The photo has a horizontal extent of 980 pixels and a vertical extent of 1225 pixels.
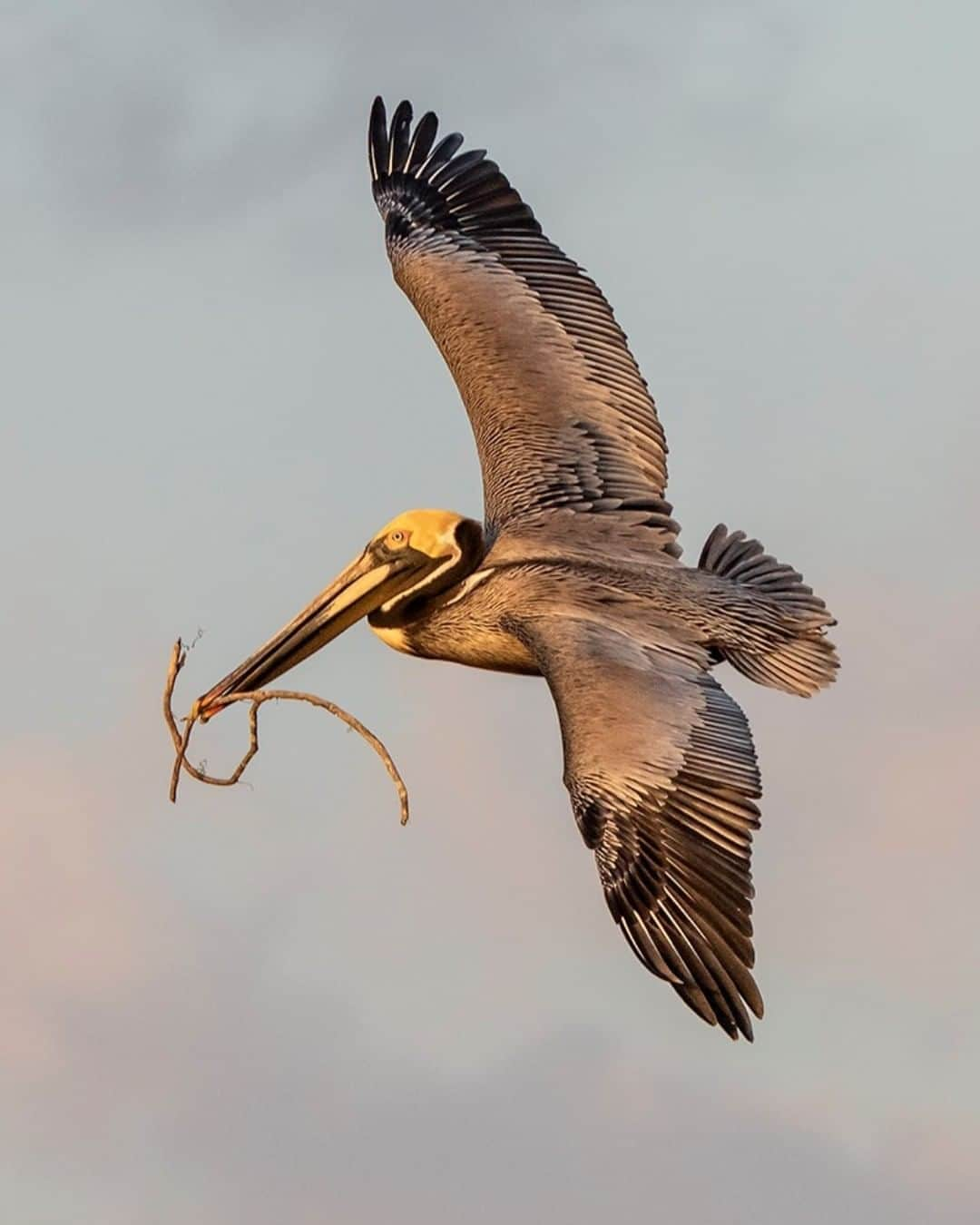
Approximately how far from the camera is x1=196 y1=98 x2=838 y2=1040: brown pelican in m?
15.1

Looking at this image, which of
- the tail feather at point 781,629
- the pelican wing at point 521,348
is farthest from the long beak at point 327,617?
the tail feather at point 781,629

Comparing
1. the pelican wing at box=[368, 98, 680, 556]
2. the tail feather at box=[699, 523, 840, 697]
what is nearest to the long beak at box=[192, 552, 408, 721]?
the pelican wing at box=[368, 98, 680, 556]

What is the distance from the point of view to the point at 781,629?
16.8 m

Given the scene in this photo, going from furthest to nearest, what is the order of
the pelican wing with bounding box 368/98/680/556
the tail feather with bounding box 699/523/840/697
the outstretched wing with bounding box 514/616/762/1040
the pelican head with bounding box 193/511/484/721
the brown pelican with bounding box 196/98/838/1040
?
the pelican wing with bounding box 368/98/680/556, the pelican head with bounding box 193/511/484/721, the tail feather with bounding box 699/523/840/697, the brown pelican with bounding box 196/98/838/1040, the outstretched wing with bounding box 514/616/762/1040

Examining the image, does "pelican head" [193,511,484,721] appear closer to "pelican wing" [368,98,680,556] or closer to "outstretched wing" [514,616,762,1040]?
"pelican wing" [368,98,680,556]

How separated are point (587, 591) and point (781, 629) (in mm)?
1149

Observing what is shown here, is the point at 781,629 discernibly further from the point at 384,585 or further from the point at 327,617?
the point at 327,617

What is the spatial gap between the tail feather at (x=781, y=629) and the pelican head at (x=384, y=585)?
1.48 m

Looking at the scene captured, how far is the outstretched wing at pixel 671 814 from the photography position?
48.9 feet

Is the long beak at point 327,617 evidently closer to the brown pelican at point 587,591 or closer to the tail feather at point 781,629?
the brown pelican at point 587,591

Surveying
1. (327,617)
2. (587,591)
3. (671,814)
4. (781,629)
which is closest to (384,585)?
(327,617)

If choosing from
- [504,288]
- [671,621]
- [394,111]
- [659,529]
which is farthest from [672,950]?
[394,111]

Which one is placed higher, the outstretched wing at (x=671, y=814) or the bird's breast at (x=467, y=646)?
the bird's breast at (x=467, y=646)

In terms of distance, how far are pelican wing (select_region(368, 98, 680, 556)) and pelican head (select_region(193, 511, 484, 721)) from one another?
318 millimetres
